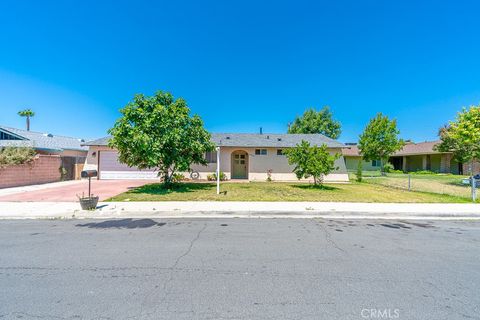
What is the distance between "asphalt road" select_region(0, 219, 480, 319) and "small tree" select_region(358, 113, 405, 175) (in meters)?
21.1

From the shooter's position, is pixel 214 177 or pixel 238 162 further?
pixel 238 162

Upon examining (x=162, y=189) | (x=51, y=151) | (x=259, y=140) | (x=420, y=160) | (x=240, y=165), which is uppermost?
(x=259, y=140)

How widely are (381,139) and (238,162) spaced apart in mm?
17115

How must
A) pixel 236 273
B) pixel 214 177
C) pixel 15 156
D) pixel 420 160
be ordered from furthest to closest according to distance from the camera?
pixel 420 160
pixel 214 177
pixel 15 156
pixel 236 273

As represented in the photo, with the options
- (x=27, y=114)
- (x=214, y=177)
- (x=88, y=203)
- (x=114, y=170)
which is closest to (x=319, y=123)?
(x=214, y=177)

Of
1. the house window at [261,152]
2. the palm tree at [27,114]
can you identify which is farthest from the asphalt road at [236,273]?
the palm tree at [27,114]

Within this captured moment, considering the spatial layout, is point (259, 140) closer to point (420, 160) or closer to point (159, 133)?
point (159, 133)

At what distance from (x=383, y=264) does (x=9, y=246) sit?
759 cm

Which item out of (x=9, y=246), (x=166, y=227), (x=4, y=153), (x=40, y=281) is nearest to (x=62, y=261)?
(x=40, y=281)

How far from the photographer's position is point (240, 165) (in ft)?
65.1

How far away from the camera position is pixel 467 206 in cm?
936

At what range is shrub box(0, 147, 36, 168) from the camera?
13297 mm

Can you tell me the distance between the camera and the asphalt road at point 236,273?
2.71m

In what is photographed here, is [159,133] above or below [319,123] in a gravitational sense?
below
